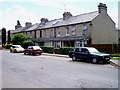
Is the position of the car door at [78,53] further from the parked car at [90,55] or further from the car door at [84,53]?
the car door at [84,53]

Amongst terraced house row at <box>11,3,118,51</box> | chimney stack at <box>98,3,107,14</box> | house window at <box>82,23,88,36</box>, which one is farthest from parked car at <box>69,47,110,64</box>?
chimney stack at <box>98,3,107,14</box>

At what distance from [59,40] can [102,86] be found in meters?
34.4

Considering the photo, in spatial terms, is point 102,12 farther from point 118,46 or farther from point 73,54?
point 73,54

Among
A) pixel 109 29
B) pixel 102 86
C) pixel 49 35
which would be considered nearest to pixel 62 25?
pixel 49 35

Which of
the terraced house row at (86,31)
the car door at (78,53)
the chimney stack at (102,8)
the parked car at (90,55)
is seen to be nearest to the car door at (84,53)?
the parked car at (90,55)

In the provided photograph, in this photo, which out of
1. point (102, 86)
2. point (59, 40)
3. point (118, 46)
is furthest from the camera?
point (59, 40)

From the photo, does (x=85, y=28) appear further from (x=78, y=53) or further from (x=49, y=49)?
(x=78, y=53)

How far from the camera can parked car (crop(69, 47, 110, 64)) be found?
19.8m

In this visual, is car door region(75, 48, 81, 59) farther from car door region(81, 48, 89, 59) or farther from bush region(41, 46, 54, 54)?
bush region(41, 46, 54, 54)

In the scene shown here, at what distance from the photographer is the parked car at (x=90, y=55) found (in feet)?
65.1

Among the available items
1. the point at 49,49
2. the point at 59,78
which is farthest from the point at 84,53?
the point at 49,49

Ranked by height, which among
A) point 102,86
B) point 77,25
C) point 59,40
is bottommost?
point 102,86

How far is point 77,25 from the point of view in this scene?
39.8m

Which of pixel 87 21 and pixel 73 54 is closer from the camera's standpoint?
pixel 73 54
